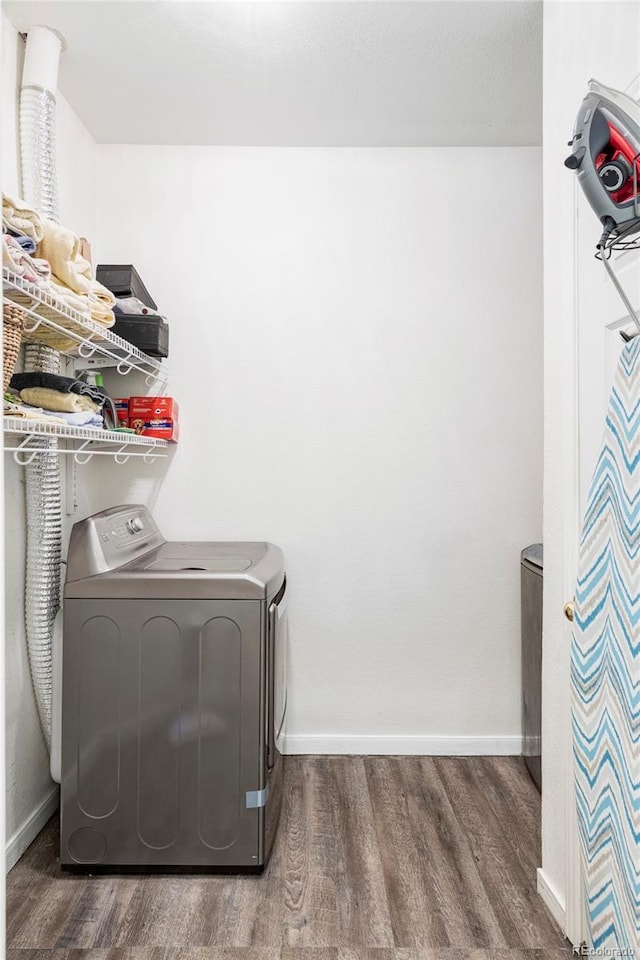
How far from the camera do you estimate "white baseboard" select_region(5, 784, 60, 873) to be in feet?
6.48

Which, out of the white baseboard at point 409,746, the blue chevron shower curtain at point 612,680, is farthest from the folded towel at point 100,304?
the white baseboard at point 409,746

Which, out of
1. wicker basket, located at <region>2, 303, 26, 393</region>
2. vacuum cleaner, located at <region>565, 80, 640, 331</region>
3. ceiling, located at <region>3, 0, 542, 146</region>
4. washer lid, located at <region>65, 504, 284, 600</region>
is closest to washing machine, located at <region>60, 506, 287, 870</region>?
washer lid, located at <region>65, 504, 284, 600</region>

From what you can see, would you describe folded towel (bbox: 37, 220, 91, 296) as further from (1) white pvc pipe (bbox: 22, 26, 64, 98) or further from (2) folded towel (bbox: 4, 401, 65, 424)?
→ (1) white pvc pipe (bbox: 22, 26, 64, 98)

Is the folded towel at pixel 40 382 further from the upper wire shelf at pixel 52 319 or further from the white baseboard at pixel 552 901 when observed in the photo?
the white baseboard at pixel 552 901

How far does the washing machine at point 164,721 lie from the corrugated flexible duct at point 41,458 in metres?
0.21

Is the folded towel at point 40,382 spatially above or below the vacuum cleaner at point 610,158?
below

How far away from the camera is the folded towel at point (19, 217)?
1.52 metres

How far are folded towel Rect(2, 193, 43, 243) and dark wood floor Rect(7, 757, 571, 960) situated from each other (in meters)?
1.72

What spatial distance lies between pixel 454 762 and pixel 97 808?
142 cm

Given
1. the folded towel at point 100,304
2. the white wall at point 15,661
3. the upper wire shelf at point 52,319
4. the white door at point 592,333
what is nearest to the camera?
the white door at point 592,333

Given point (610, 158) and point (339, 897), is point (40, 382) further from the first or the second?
point (339, 897)

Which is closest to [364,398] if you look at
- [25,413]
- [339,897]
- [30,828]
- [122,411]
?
[122,411]

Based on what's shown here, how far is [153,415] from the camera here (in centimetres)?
260

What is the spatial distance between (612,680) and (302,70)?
6.83 feet
